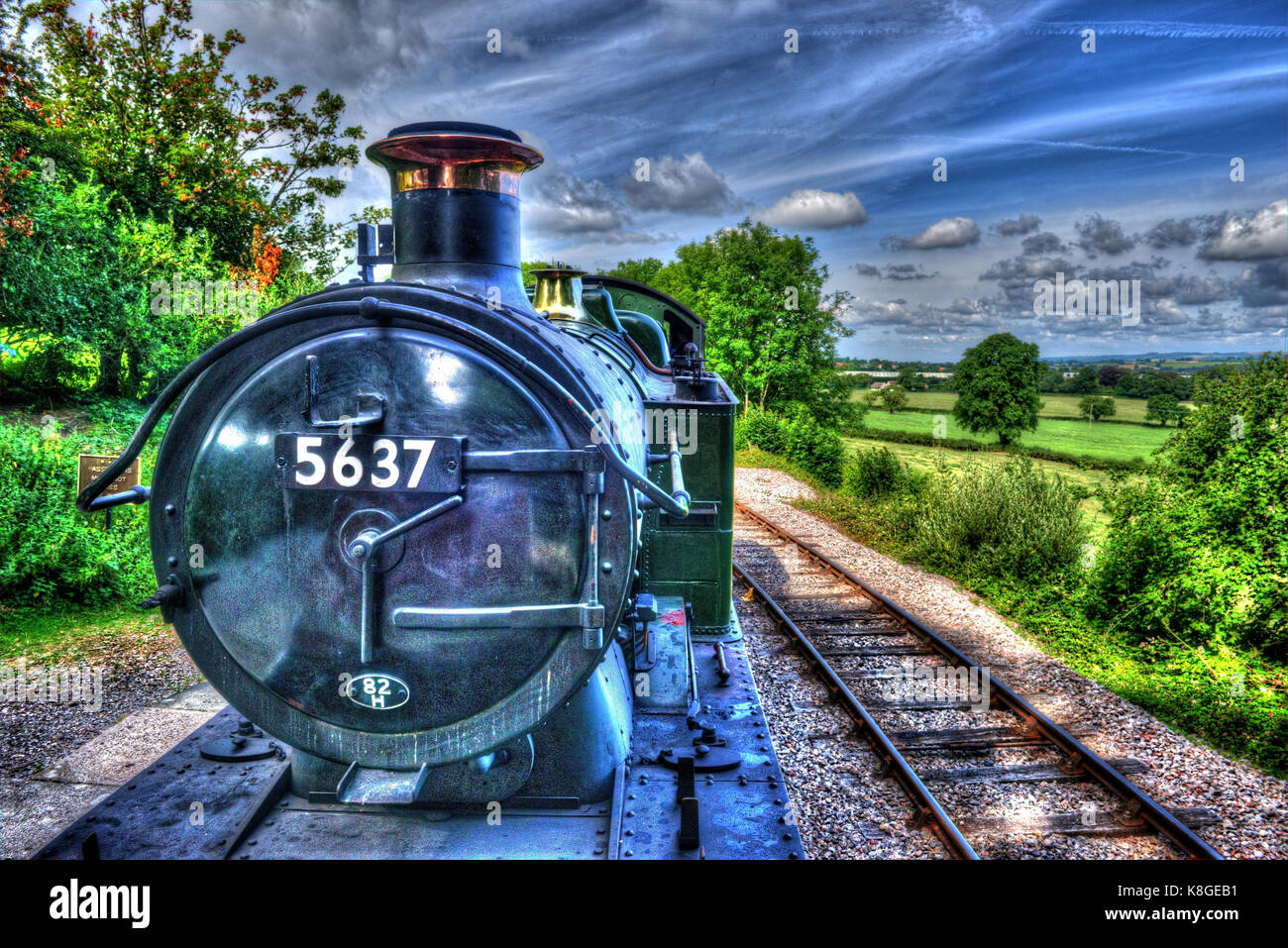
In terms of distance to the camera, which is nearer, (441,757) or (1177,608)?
(441,757)

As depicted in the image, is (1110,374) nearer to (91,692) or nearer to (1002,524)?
(1002,524)

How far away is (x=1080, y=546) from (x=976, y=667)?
437 cm

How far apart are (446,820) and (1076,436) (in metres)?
38.3

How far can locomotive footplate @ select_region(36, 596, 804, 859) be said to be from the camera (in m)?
3.20

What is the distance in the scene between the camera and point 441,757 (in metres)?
3.13

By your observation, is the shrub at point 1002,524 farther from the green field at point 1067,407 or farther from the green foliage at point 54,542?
the green field at point 1067,407

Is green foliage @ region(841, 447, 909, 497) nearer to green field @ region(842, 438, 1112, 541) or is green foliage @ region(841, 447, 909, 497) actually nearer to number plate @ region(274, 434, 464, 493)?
green field @ region(842, 438, 1112, 541)

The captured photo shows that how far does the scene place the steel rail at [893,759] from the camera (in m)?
5.43

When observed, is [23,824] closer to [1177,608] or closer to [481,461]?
[481,461]

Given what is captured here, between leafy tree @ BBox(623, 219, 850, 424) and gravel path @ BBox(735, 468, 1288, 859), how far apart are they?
895 inches

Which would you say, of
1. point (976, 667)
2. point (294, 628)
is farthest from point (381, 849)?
point (976, 667)

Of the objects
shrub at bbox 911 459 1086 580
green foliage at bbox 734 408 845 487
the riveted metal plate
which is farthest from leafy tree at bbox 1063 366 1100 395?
the riveted metal plate

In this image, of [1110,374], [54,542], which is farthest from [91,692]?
[1110,374]

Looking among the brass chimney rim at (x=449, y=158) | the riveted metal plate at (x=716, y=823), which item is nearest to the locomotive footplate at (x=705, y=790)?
the riveted metal plate at (x=716, y=823)
